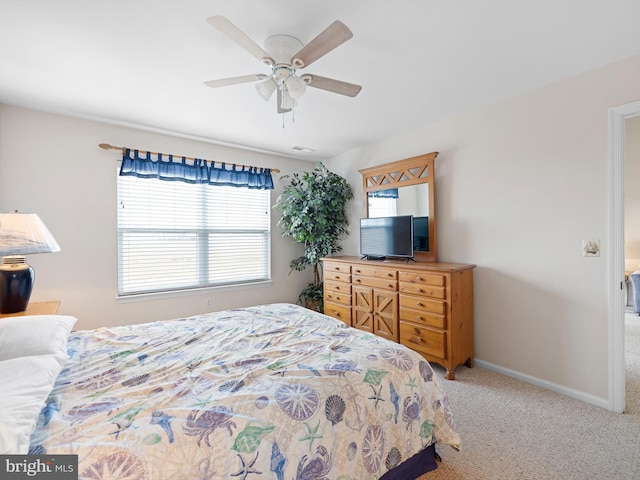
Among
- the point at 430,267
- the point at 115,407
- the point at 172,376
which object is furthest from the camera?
the point at 430,267

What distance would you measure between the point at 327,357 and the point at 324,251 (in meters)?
2.68

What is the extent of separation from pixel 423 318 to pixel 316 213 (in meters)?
1.93

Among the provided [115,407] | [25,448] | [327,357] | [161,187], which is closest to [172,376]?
[115,407]

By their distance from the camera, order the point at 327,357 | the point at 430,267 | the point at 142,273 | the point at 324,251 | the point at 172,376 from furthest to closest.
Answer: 1. the point at 324,251
2. the point at 142,273
3. the point at 430,267
4. the point at 327,357
5. the point at 172,376

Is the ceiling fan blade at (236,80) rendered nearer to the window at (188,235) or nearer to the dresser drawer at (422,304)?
the window at (188,235)

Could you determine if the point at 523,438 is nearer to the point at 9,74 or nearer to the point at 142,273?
the point at 142,273

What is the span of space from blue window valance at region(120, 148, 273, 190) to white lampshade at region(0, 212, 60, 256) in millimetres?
1284

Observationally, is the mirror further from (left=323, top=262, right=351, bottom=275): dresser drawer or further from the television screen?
(left=323, top=262, right=351, bottom=275): dresser drawer

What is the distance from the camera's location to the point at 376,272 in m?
3.23

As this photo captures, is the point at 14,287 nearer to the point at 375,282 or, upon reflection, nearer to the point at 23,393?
the point at 23,393

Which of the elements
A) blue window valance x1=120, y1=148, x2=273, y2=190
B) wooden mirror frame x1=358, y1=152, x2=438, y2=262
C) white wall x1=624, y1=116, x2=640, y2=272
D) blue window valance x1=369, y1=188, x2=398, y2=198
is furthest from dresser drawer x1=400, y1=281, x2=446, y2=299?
white wall x1=624, y1=116, x2=640, y2=272

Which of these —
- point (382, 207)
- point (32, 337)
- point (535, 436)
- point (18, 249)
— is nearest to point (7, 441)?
point (32, 337)

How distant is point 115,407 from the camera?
42.3 inches

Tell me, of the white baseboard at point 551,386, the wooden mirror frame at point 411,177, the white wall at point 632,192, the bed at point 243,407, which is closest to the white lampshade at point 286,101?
the bed at point 243,407
